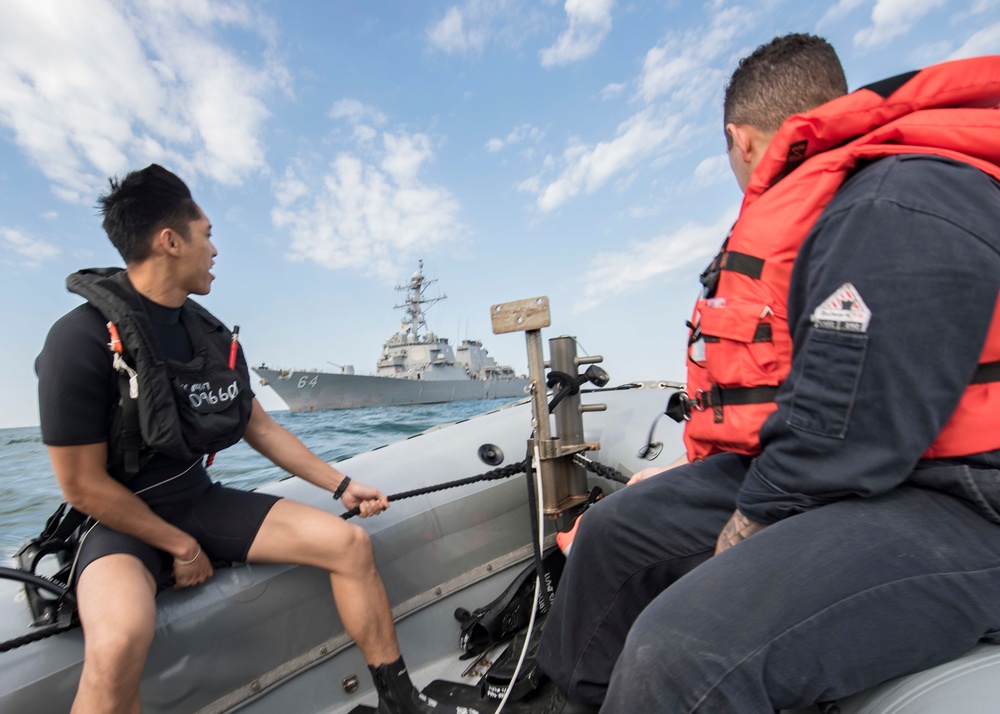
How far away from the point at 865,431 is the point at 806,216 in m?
0.43

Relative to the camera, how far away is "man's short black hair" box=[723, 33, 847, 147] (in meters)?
1.28

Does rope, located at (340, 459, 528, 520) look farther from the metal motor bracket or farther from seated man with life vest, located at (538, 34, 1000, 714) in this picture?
seated man with life vest, located at (538, 34, 1000, 714)

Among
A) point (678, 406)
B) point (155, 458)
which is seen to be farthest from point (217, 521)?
point (678, 406)

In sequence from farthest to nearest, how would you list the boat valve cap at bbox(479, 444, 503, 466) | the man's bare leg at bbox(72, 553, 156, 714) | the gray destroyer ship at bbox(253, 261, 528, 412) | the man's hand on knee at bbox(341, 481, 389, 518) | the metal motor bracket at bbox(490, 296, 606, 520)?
the gray destroyer ship at bbox(253, 261, 528, 412), the boat valve cap at bbox(479, 444, 503, 466), the metal motor bracket at bbox(490, 296, 606, 520), the man's hand on knee at bbox(341, 481, 389, 518), the man's bare leg at bbox(72, 553, 156, 714)

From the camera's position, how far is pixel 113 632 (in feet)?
4.75

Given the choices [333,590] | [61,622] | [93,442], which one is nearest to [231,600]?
[333,590]

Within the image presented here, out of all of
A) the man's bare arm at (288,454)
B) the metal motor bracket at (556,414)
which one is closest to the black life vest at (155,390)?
the man's bare arm at (288,454)

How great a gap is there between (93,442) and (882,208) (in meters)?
2.01

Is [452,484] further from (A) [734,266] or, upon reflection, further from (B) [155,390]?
(A) [734,266]

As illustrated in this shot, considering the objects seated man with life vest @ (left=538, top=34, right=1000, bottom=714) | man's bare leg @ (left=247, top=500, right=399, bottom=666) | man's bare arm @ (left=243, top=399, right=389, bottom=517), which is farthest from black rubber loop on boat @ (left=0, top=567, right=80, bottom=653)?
seated man with life vest @ (left=538, top=34, right=1000, bottom=714)

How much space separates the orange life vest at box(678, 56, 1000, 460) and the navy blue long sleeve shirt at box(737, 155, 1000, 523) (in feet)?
0.21

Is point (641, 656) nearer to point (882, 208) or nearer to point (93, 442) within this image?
point (882, 208)

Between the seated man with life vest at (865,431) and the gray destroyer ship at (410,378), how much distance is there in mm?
34156

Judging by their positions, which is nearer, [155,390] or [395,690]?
[155,390]
